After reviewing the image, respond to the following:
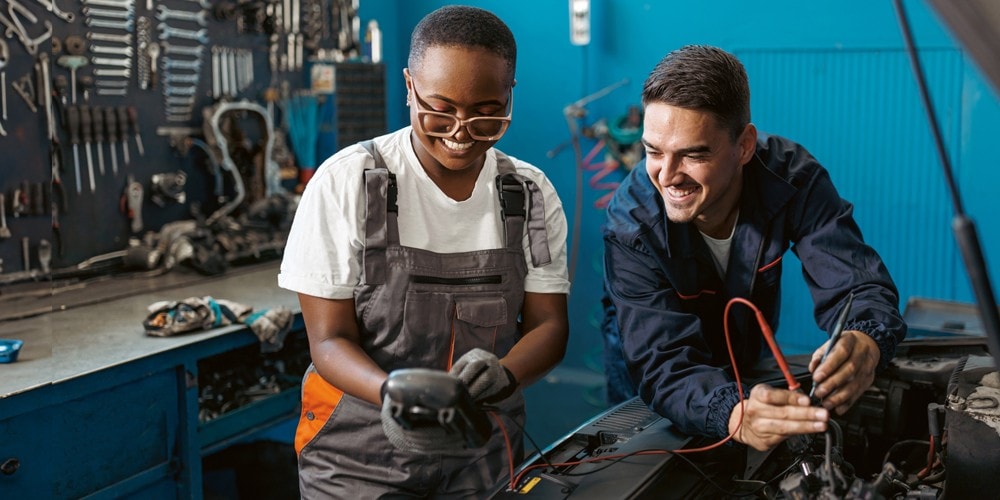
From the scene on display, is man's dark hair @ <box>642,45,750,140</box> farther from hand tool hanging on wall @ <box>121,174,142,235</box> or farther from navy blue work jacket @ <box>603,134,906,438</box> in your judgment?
hand tool hanging on wall @ <box>121,174,142,235</box>

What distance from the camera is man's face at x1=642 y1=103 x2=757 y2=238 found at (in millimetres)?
1863

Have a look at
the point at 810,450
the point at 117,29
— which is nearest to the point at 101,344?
the point at 117,29

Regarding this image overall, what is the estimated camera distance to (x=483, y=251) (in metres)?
1.88

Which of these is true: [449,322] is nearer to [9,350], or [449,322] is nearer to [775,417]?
[775,417]

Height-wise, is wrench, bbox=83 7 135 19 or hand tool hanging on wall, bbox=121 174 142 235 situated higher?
wrench, bbox=83 7 135 19

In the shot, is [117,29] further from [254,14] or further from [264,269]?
[264,269]

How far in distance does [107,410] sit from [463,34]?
146cm

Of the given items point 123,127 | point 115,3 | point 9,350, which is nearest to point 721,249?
point 9,350

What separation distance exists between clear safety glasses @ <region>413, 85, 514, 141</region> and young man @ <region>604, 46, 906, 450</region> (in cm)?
31

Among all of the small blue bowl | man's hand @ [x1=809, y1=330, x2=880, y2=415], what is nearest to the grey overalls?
man's hand @ [x1=809, y1=330, x2=880, y2=415]

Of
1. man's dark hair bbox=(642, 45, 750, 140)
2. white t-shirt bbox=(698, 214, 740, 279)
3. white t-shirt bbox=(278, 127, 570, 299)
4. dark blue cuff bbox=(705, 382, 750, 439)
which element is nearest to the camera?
dark blue cuff bbox=(705, 382, 750, 439)

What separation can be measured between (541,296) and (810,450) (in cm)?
57

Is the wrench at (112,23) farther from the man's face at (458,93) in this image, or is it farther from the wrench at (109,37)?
the man's face at (458,93)

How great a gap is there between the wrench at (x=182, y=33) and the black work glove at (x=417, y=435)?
263 cm
